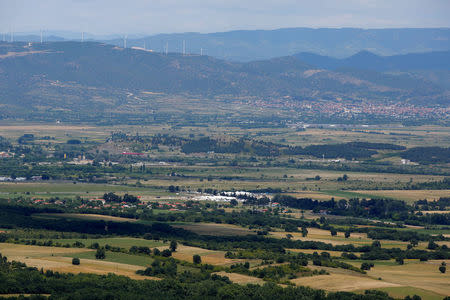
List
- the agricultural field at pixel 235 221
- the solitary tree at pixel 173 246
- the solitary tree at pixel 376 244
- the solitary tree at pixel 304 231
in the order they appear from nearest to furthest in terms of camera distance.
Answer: the agricultural field at pixel 235 221 → the solitary tree at pixel 173 246 → the solitary tree at pixel 376 244 → the solitary tree at pixel 304 231

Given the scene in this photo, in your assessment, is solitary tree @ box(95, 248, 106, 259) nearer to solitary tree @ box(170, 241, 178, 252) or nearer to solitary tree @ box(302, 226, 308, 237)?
solitary tree @ box(170, 241, 178, 252)

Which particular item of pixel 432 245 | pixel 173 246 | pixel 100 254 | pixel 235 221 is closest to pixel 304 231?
pixel 235 221

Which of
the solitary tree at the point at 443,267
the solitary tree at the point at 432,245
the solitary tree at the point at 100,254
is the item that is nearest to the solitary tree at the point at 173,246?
the solitary tree at the point at 100,254

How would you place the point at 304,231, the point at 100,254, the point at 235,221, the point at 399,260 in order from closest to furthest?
the point at 100,254 → the point at 399,260 → the point at 304,231 → the point at 235,221

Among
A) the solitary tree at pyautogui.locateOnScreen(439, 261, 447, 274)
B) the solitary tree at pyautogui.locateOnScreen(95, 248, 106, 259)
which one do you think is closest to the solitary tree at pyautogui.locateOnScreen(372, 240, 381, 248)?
the solitary tree at pyautogui.locateOnScreen(439, 261, 447, 274)

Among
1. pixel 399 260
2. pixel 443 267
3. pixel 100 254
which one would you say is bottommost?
pixel 399 260

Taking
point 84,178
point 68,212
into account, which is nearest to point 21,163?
point 84,178

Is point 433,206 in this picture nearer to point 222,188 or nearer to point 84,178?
point 222,188

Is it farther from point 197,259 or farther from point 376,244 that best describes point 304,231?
point 197,259

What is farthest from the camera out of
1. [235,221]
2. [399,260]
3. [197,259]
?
[235,221]

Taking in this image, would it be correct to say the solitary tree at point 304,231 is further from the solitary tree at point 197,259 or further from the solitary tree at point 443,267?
the solitary tree at point 197,259

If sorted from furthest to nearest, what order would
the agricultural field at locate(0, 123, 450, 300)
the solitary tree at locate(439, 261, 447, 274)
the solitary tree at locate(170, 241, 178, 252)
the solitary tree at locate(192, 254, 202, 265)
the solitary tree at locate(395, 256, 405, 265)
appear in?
the solitary tree at locate(170, 241, 178, 252) → the solitary tree at locate(395, 256, 405, 265) → the solitary tree at locate(192, 254, 202, 265) → the solitary tree at locate(439, 261, 447, 274) → the agricultural field at locate(0, 123, 450, 300)
